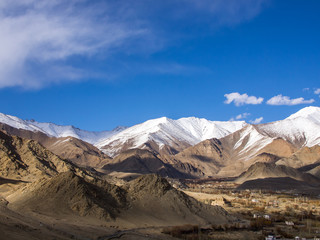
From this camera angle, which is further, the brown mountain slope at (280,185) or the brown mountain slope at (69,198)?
the brown mountain slope at (280,185)

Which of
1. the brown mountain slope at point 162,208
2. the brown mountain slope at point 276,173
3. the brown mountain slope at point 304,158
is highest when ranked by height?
the brown mountain slope at point 304,158

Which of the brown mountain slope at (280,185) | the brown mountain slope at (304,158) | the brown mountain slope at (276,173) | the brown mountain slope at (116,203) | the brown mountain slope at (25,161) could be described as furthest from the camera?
the brown mountain slope at (304,158)

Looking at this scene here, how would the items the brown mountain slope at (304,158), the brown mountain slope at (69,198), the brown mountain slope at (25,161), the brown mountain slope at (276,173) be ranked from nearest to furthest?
the brown mountain slope at (69,198)
the brown mountain slope at (25,161)
the brown mountain slope at (276,173)
the brown mountain slope at (304,158)

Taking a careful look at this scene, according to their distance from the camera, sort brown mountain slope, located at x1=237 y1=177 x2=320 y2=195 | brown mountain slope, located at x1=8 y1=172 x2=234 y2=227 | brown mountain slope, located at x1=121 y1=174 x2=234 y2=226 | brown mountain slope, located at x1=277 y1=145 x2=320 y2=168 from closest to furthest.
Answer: brown mountain slope, located at x1=8 y1=172 x2=234 y2=227
brown mountain slope, located at x1=121 y1=174 x2=234 y2=226
brown mountain slope, located at x1=237 y1=177 x2=320 y2=195
brown mountain slope, located at x1=277 y1=145 x2=320 y2=168

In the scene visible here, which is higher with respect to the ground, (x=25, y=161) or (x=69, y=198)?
(x=25, y=161)

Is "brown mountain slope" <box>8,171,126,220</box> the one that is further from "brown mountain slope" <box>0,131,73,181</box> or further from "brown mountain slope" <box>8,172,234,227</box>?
"brown mountain slope" <box>0,131,73,181</box>

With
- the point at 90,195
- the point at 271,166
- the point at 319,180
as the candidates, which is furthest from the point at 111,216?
the point at 271,166

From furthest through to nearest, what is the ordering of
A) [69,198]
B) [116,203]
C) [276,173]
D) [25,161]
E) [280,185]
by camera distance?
[276,173], [280,185], [25,161], [116,203], [69,198]

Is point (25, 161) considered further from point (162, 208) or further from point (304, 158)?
point (304, 158)

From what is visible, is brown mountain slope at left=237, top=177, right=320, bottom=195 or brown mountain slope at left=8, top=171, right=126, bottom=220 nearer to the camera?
brown mountain slope at left=8, top=171, right=126, bottom=220

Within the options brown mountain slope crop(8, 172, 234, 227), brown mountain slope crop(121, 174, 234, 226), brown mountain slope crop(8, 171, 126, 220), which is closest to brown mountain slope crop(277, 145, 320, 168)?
brown mountain slope crop(121, 174, 234, 226)

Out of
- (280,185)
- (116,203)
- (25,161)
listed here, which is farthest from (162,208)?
(280,185)

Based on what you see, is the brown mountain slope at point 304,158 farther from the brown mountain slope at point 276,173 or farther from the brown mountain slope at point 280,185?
the brown mountain slope at point 280,185

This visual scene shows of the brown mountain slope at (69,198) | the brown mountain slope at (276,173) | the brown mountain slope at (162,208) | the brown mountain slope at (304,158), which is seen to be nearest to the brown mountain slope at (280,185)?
the brown mountain slope at (276,173)
